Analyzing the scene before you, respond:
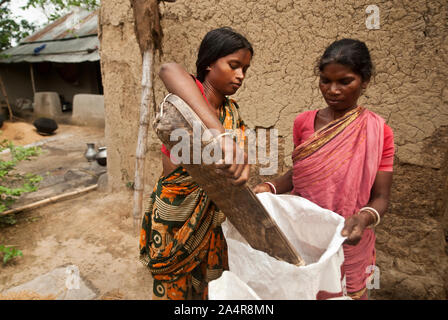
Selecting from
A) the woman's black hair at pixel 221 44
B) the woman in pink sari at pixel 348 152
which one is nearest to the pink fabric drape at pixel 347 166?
the woman in pink sari at pixel 348 152

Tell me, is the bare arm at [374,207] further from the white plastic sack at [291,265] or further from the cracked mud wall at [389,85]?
the cracked mud wall at [389,85]

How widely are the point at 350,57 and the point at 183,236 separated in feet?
3.51

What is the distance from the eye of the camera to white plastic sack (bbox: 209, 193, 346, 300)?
0.76 m

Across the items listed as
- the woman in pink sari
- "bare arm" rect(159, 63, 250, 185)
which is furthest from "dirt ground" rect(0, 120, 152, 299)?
"bare arm" rect(159, 63, 250, 185)

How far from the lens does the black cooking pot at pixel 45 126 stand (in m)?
8.41

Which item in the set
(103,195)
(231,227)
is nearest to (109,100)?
(103,195)

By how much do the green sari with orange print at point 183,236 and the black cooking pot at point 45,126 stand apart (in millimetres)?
8558

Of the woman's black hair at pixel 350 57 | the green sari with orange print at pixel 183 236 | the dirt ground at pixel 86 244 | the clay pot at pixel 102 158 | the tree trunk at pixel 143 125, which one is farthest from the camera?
the clay pot at pixel 102 158

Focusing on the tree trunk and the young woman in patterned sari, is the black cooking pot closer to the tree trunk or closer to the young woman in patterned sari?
the tree trunk

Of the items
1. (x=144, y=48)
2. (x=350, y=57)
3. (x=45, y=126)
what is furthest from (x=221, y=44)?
(x=45, y=126)

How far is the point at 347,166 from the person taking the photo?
41.9 inches

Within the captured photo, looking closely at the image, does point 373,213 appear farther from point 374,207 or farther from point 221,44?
point 221,44

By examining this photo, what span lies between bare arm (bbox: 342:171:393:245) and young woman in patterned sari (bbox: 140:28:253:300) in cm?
54

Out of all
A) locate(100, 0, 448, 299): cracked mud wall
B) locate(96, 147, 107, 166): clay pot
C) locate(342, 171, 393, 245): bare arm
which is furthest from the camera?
locate(96, 147, 107, 166): clay pot
